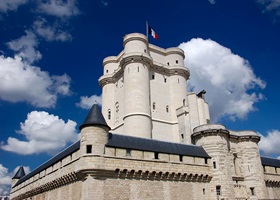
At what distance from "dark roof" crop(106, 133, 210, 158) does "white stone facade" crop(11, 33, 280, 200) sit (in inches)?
7.8

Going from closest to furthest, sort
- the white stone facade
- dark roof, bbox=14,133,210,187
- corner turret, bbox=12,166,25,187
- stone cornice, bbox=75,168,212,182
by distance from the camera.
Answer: stone cornice, bbox=75,168,212,182
the white stone facade
dark roof, bbox=14,133,210,187
corner turret, bbox=12,166,25,187

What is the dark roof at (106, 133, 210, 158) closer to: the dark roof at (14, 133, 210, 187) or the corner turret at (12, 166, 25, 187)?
the dark roof at (14, 133, 210, 187)

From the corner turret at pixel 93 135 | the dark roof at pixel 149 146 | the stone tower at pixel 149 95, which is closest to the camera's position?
the corner turret at pixel 93 135

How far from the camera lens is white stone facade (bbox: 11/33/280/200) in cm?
2041

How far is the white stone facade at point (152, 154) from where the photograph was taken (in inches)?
803

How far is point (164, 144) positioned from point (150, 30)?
19.5 metres

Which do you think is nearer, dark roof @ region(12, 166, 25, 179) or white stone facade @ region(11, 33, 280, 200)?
white stone facade @ region(11, 33, 280, 200)

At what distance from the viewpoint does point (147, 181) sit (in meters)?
21.7

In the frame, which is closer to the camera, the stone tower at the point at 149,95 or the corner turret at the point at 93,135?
the corner turret at the point at 93,135

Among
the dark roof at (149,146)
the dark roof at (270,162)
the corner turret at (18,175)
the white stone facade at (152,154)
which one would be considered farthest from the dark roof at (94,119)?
the corner turret at (18,175)

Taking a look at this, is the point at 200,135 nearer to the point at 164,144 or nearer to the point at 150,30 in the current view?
the point at 164,144

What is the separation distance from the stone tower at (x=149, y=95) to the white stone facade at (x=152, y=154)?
12 cm

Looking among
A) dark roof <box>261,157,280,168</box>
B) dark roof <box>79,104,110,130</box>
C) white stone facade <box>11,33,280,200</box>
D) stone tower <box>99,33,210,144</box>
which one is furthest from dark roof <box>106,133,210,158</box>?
dark roof <box>261,157,280,168</box>

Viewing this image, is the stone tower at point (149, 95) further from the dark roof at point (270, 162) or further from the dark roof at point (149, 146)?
the dark roof at point (270, 162)
